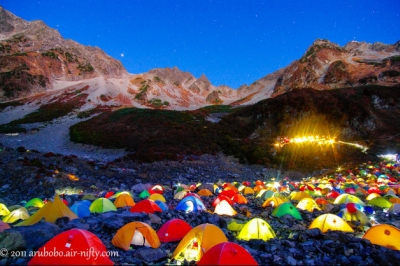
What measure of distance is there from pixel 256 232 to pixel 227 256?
3417mm

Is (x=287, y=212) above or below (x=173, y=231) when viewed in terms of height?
above

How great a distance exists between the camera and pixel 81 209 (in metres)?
11.7

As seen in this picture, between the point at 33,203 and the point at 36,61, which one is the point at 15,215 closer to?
the point at 33,203

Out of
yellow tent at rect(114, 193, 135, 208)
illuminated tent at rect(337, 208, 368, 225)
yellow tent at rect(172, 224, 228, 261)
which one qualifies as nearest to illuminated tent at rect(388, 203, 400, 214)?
illuminated tent at rect(337, 208, 368, 225)

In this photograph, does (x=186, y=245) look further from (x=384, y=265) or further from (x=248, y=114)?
(x=248, y=114)

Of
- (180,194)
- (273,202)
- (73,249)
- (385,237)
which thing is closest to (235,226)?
(385,237)

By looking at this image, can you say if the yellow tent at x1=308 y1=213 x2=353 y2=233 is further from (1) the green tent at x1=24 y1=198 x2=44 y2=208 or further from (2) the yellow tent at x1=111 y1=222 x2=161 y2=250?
(1) the green tent at x1=24 y1=198 x2=44 y2=208

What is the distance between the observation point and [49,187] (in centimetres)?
1691

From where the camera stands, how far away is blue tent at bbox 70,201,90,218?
449 inches

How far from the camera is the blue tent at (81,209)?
11.4 m

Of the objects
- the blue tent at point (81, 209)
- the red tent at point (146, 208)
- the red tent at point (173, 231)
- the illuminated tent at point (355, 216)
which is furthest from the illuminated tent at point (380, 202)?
the blue tent at point (81, 209)

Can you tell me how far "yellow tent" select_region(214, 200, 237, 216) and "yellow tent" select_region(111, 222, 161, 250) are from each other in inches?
209

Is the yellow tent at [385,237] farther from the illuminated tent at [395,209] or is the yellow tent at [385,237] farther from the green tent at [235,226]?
the illuminated tent at [395,209]

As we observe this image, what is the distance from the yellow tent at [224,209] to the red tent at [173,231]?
173 inches
